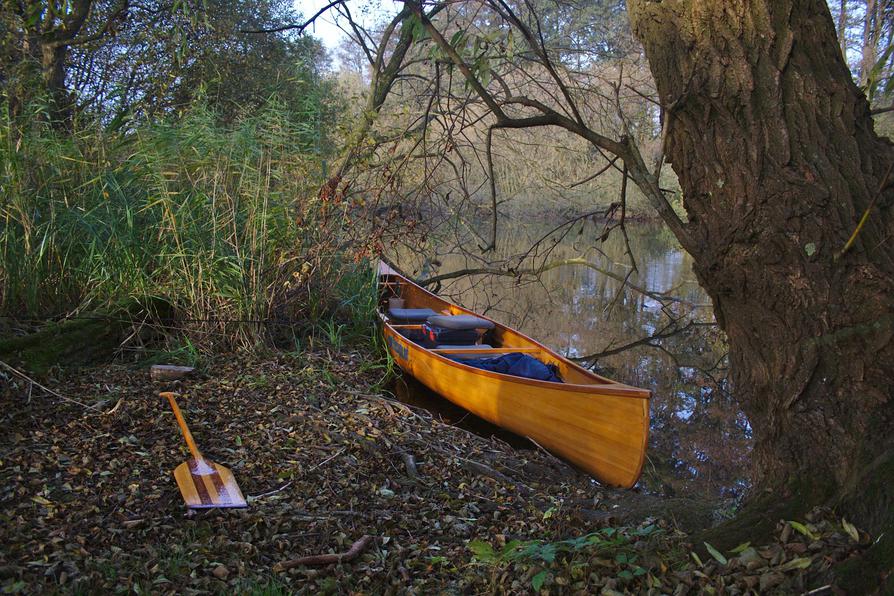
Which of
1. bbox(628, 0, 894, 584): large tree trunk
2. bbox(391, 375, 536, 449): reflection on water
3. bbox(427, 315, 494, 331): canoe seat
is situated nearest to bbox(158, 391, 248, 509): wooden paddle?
bbox(628, 0, 894, 584): large tree trunk

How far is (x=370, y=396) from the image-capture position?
482 cm

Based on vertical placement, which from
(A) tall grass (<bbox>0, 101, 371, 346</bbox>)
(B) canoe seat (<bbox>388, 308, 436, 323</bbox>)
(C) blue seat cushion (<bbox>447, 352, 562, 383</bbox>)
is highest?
(A) tall grass (<bbox>0, 101, 371, 346</bbox>)

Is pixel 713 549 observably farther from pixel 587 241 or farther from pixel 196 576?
pixel 587 241

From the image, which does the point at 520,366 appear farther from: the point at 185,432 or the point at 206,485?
the point at 206,485

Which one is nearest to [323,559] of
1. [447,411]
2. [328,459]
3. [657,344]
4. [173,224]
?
[328,459]

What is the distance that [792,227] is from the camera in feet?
7.23

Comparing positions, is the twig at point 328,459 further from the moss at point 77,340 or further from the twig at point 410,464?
the moss at point 77,340

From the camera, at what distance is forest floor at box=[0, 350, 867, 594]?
221 centimetres

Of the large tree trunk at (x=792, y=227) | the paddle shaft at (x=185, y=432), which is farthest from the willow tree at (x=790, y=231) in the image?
the paddle shaft at (x=185, y=432)

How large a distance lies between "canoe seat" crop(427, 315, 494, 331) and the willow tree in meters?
3.75

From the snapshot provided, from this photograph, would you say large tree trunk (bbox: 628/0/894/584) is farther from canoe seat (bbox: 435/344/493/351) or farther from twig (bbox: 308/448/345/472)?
canoe seat (bbox: 435/344/493/351)

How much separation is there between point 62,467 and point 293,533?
1.05m

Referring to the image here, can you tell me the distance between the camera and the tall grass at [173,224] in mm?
4848

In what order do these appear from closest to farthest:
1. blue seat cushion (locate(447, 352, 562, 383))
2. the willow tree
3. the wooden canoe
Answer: the willow tree, the wooden canoe, blue seat cushion (locate(447, 352, 562, 383))
